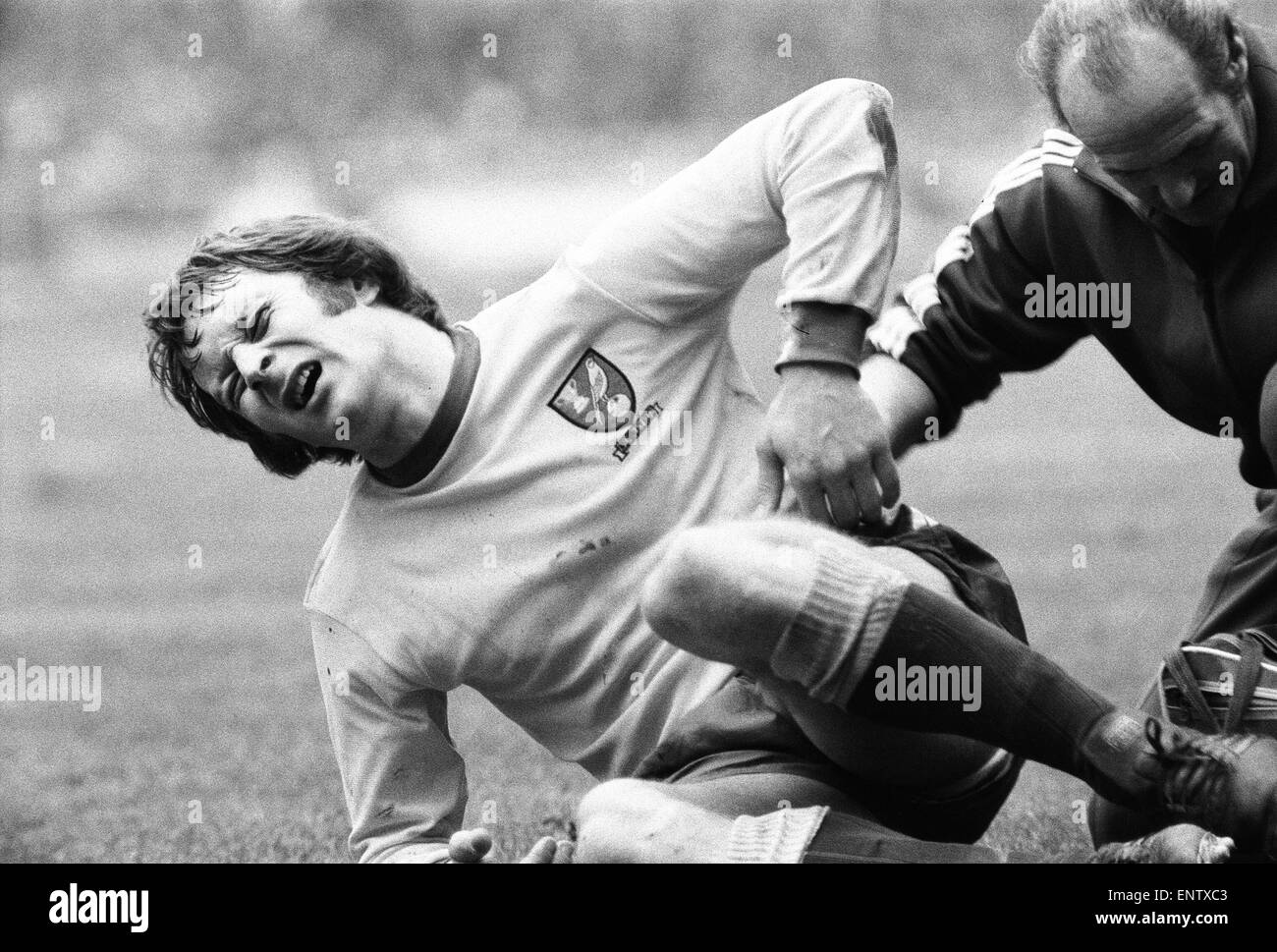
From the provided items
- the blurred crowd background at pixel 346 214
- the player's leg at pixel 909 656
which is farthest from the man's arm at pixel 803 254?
the blurred crowd background at pixel 346 214

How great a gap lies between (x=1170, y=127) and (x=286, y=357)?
72 centimetres

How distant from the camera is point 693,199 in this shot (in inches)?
60.5

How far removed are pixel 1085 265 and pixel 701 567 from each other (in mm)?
488

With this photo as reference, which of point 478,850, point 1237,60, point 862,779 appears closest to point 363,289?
point 478,850

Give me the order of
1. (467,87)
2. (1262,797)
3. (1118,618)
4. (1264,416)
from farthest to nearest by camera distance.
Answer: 1. (467,87)
2. (1118,618)
3. (1264,416)
4. (1262,797)

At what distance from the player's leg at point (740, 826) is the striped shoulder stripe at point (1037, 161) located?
21.8 inches

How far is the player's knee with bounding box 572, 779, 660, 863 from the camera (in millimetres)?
1340

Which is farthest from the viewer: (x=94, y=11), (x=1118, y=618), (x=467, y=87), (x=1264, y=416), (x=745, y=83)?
(x=94, y=11)

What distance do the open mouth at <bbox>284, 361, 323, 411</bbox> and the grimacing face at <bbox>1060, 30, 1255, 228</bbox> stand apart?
63 cm

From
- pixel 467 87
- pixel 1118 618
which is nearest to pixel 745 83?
pixel 467 87

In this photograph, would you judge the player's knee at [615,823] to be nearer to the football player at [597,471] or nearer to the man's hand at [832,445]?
the football player at [597,471]

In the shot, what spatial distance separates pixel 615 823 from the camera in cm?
135
